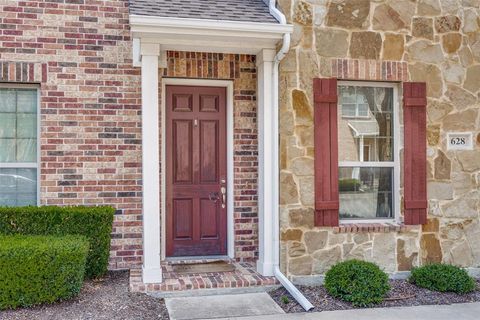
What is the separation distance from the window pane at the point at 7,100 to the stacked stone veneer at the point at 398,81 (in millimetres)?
3358

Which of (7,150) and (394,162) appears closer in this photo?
(7,150)

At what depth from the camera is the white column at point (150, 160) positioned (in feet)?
17.8

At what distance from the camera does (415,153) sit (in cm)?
599

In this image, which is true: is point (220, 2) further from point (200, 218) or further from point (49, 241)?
point (49, 241)

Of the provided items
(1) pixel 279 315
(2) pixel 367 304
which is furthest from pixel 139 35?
(2) pixel 367 304

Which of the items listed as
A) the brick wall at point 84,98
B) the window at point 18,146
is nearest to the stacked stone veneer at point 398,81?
the brick wall at point 84,98

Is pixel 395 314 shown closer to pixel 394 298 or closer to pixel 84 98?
pixel 394 298

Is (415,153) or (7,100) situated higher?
(7,100)

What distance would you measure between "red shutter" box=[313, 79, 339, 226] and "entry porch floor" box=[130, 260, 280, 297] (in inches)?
38.7

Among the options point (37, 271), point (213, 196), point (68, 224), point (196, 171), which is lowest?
point (37, 271)

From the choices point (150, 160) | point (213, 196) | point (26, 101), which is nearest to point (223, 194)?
point (213, 196)

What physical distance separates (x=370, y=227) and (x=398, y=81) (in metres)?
1.86

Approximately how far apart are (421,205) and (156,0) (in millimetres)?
4098

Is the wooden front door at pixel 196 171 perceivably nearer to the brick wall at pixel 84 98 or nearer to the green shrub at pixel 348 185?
the brick wall at pixel 84 98
